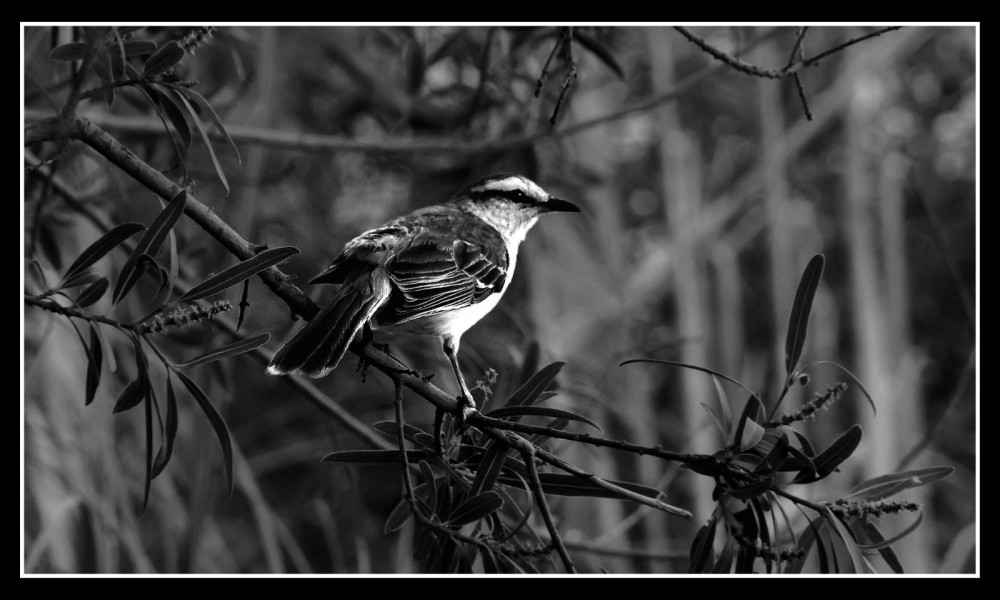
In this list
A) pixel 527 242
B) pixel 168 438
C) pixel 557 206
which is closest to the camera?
pixel 168 438

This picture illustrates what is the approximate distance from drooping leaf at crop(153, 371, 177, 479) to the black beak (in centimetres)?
169

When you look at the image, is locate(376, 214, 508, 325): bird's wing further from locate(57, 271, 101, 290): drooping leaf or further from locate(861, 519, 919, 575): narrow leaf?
locate(861, 519, 919, 575): narrow leaf

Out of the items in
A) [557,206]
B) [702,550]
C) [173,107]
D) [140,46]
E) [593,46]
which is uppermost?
[593,46]

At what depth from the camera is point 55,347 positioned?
3803 millimetres

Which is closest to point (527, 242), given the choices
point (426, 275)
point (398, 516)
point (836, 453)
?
point (426, 275)

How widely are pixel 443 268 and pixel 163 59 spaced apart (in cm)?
103

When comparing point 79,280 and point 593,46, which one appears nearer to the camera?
point 79,280

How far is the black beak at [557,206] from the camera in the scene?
3.33 m

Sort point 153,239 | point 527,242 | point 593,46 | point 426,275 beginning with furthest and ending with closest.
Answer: point 527,242 < point 593,46 < point 426,275 < point 153,239

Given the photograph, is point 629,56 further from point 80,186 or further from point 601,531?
point 80,186

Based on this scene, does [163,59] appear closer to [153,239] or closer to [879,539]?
[153,239]

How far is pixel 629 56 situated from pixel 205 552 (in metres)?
3.81

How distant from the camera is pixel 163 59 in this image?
1937mm
